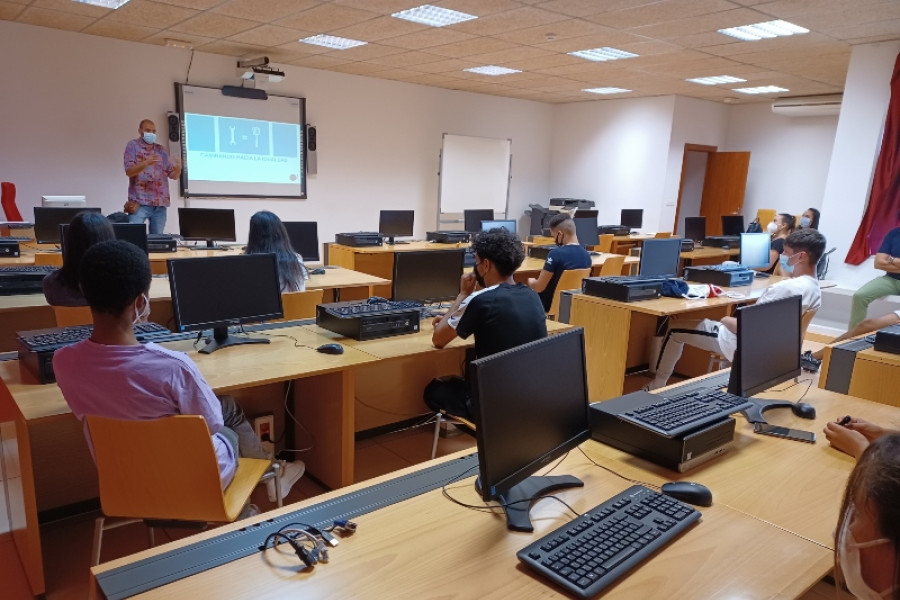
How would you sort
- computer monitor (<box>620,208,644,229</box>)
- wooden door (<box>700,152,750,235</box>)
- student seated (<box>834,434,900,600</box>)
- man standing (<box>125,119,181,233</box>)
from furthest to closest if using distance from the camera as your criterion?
wooden door (<box>700,152,750,235</box>) → computer monitor (<box>620,208,644,229</box>) → man standing (<box>125,119,181,233</box>) → student seated (<box>834,434,900,600</box>)

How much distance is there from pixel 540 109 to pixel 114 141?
698 cm

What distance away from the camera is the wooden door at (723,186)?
9875 millimetres

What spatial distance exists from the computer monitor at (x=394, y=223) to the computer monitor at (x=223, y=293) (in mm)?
4091

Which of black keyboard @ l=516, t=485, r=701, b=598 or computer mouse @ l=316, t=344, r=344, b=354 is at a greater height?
black keyboard @ l=516, t=485, r=701, b=598

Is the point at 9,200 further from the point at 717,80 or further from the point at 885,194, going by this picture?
the point at 885,194

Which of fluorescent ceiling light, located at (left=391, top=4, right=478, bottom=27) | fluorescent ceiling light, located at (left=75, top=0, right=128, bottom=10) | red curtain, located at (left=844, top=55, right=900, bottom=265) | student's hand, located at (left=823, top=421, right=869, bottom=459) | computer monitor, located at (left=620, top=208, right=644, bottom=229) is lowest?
student's hand, located at (left=823, top=421, right=869, bottom=459)

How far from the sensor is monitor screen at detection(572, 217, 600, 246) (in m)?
6.97

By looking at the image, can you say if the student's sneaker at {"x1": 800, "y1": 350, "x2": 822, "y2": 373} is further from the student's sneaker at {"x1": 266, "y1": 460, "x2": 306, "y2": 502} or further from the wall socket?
the wall socket

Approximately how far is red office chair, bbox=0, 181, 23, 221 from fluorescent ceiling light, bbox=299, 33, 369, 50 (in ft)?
10.8

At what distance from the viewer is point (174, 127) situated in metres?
7.06

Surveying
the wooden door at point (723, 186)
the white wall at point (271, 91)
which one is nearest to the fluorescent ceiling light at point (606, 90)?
the white wall at point (271, 91)

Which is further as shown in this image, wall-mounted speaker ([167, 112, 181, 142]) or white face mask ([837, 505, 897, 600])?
wall-mounted speaker ([167, 112, 181, 142])

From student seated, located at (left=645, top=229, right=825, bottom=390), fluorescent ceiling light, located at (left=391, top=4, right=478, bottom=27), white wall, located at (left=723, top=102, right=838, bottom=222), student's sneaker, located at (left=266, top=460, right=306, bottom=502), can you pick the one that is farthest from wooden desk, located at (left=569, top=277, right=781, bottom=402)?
white wall, located at (left=723, top=102, right=838, bottom=222)

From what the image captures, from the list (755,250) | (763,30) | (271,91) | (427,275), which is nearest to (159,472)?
(427,275)
